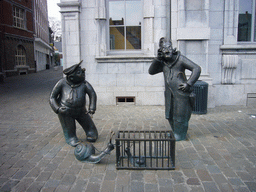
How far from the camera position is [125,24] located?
8.38 m

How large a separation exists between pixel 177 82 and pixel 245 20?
5173mm

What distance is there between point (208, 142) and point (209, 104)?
3.31 metres

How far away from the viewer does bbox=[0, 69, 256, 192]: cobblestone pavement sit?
318cm

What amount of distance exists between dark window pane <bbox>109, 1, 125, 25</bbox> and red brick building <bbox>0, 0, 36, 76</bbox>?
43.3 feet

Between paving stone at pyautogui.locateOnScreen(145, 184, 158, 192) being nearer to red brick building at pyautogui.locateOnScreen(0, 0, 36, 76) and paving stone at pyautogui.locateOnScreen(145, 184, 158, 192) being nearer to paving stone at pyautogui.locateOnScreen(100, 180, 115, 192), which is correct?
paving stone at pyautogui.locateOnScreen(100, 180, 115, 192)

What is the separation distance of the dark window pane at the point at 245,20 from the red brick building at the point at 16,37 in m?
16.6

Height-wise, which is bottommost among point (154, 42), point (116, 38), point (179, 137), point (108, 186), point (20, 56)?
point (108, 186)

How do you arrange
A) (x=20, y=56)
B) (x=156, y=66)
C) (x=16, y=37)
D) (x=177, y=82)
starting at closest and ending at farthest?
(x=177, y=82) → (x=156, y=66) → (x=16, y=37) → (x=20, y=56)

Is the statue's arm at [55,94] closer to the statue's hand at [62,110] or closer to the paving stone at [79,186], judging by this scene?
the statue's hand at [62,110]

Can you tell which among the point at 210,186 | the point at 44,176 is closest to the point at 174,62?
the point at 210,186

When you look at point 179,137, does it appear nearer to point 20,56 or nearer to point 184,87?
point 184,87

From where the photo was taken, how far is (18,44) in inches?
906

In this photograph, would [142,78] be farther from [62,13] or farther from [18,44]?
[18,44]

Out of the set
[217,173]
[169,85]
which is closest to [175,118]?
[169,85]
